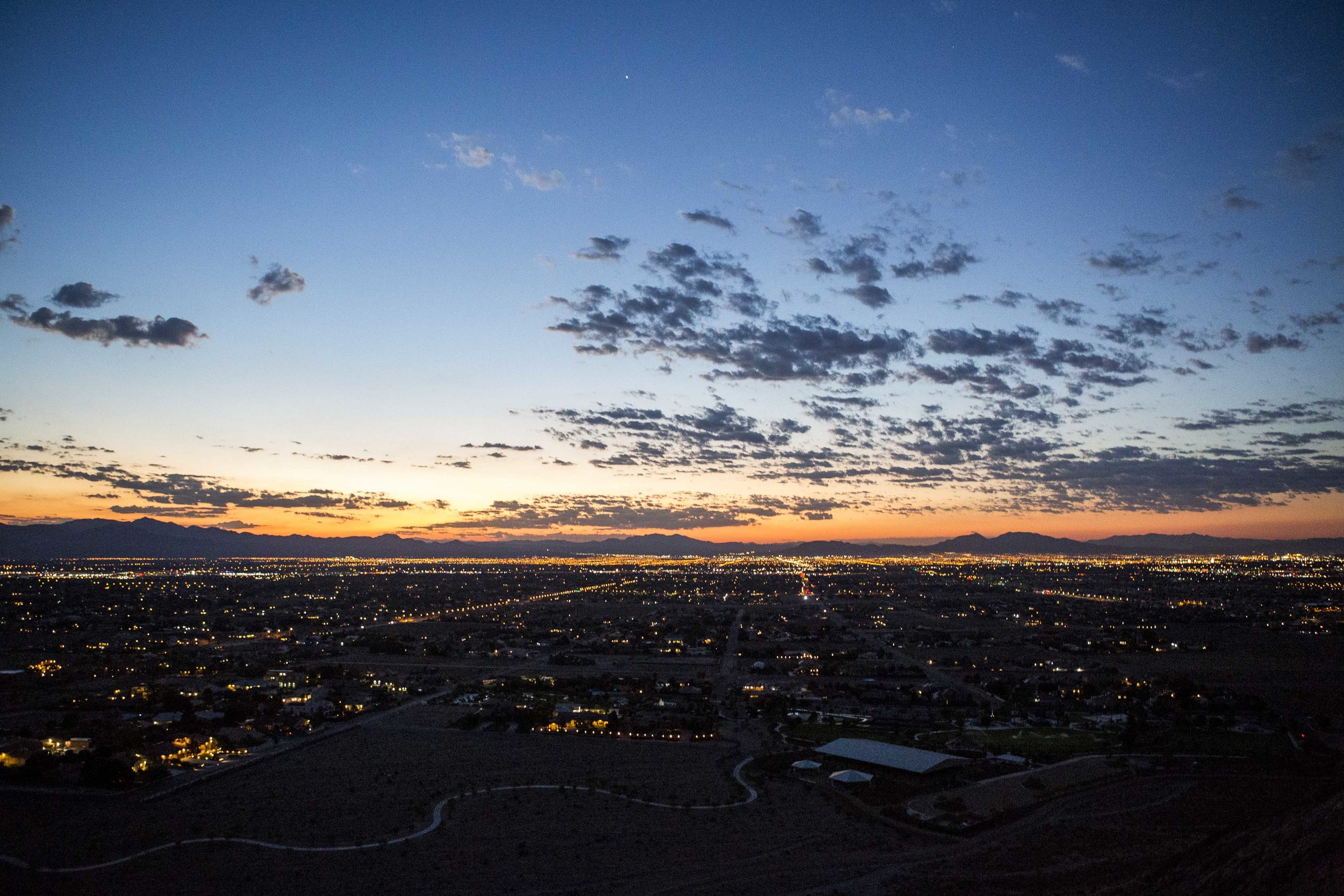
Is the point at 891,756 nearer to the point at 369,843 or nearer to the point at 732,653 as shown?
the point at 369,843

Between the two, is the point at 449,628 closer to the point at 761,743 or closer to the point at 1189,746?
the point at 761,743

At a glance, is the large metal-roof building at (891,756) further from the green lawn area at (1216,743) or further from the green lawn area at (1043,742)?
the green lawn area at (1216,743)

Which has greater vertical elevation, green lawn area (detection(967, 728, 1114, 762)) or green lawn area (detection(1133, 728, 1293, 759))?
green lawn area (detection(1133, 728, 1293, 759))

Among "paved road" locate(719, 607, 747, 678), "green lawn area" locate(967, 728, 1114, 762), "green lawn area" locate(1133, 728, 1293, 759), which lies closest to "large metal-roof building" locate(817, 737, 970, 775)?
"green lawn area" locate(967, 728, 1114, 762)

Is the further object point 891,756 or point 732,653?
point 732,653

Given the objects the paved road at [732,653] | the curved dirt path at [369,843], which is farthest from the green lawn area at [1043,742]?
the paved road at [732,653]

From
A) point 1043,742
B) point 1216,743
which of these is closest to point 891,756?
point 1043,742

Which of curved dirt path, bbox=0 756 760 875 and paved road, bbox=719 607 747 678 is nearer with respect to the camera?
curved dirt path, bbox=0 756 760 875

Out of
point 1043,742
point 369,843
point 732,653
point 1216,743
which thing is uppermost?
point 369,843

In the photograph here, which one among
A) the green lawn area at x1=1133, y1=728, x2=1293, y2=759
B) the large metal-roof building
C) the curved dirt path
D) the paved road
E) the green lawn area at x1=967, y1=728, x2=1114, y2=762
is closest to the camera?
the curved dirt path

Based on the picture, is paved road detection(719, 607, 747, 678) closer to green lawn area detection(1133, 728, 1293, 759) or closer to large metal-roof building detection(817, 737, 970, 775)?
large metal-roof building detection(817, 737, 970, 775)
